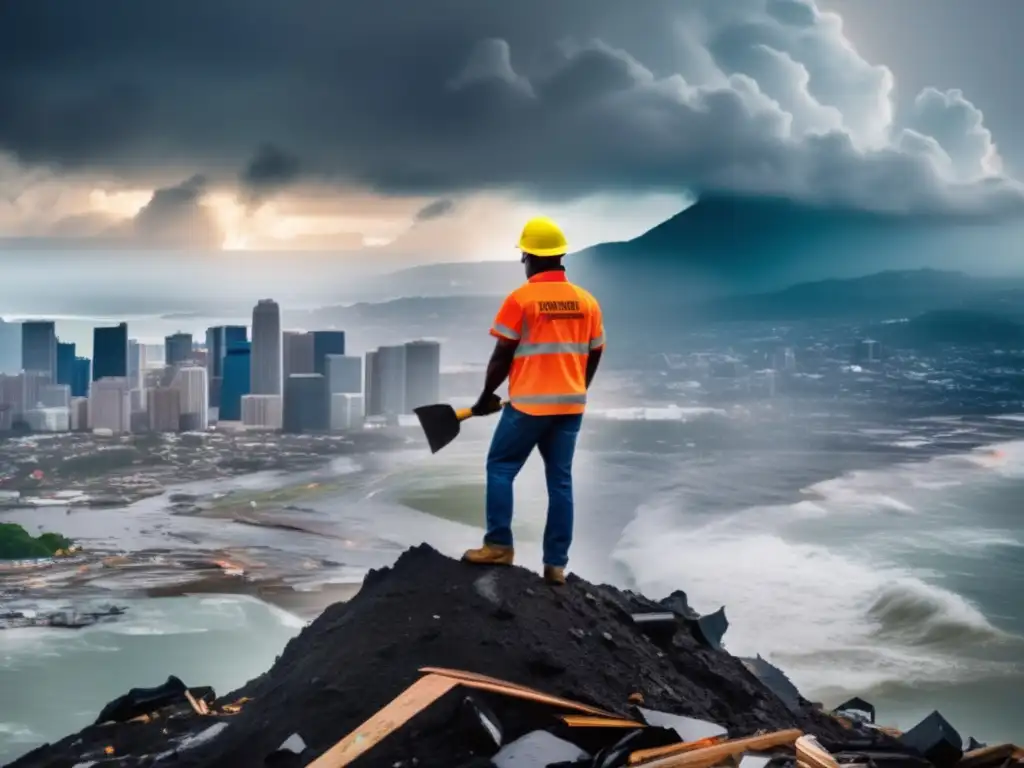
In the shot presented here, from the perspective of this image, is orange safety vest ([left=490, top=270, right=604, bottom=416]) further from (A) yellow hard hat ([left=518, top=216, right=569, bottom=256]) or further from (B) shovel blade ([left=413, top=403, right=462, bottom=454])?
(B) shovel blade ([left=413, top=403, right=462, bottom=454])

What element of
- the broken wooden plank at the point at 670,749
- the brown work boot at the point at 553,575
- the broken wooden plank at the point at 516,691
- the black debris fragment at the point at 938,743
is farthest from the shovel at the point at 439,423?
the black debris fragment at the point at 938,743

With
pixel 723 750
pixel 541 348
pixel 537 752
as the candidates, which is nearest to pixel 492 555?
pixel 541 348

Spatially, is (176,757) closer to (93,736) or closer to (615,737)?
(93,736)

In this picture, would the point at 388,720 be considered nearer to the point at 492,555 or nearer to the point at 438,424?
the point at 492,555

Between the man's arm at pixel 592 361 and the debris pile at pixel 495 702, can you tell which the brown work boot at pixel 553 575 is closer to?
the debris pile at pixel 495 702

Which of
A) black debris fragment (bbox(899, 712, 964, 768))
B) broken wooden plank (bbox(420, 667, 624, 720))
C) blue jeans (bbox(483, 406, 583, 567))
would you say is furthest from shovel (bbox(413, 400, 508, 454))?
black debris fragment (bbox(899, 712, 964, 768))

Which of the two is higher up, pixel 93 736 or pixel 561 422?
pixel 561 422

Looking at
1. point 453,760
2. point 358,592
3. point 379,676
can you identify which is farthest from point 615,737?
point 358,592
